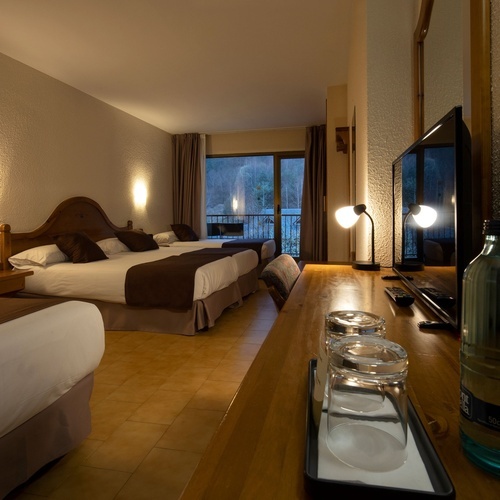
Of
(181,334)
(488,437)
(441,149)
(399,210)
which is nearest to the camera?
(488,437)

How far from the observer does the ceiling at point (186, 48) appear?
9.68 feet

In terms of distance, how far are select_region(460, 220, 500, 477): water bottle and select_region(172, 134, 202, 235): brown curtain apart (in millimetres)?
6678

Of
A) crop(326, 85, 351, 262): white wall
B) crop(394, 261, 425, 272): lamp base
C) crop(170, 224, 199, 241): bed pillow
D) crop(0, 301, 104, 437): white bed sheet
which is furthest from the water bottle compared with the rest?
crop(170, 224, 199, 241): bed pillow

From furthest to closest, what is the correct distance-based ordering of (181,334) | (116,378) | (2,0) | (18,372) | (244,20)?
(181,334)
(244,20)
(2,0)
(116,378)
(18,372)

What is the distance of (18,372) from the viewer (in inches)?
47.8

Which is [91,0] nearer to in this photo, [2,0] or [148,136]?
[2,0]

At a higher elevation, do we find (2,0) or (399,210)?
(2,0)

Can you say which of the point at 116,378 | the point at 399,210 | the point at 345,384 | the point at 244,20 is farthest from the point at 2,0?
the point at 345,384

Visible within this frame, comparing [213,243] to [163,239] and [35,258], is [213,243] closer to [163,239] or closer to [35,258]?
[163,239]

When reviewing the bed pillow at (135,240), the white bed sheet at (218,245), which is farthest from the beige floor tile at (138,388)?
the white bed sheet at (218,245)

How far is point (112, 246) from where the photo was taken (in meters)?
4.74

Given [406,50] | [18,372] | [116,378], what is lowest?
[116,378]

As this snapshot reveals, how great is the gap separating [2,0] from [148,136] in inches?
138

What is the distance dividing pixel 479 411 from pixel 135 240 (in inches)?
192
